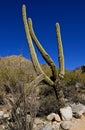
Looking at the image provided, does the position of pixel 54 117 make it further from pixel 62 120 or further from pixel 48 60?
pixel 48 60

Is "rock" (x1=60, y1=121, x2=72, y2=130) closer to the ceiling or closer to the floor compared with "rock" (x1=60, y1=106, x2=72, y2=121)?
closer to the floor

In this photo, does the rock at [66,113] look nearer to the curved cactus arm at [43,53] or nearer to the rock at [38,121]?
the rock at [38,121]

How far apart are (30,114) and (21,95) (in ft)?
1.98

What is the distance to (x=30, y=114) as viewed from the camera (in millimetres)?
8227

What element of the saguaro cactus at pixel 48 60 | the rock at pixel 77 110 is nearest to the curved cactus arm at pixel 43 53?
the saguaro cactus at pixel 48 60

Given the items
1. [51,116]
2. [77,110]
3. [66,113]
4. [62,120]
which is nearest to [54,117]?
[51,116]

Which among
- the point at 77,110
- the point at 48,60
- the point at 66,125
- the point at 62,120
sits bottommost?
the point at 66,125

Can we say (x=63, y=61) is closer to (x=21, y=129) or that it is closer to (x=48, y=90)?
(x=48, y=90)

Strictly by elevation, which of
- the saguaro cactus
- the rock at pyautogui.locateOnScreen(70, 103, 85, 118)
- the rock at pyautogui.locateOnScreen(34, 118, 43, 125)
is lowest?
the rock at pyautogui.locateOnScreen(34, 118, 43, 125)

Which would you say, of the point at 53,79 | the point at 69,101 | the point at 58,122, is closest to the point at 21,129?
the point at 58,122

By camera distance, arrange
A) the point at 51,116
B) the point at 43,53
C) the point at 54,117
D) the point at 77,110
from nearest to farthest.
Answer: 1. the point at 54,117
2. the point at 51,116
3. the point at 77,110
4. the point at 43,53

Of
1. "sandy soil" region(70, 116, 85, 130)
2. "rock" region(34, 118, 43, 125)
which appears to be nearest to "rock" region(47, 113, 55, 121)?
"rock" region(34, 118, 43, 125)

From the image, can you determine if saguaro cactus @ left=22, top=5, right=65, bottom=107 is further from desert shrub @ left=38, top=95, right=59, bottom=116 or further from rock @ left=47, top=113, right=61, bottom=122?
rock @ left=47, top=113, right=61, bottom=122

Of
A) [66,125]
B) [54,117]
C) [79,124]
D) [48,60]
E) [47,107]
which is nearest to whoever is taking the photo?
[66,125]
